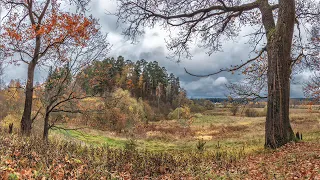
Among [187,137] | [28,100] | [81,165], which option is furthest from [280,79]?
[187,137]

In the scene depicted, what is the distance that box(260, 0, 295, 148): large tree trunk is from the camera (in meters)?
9.21

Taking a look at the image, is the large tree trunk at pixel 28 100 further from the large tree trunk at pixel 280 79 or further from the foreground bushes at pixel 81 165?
the large tree trunk at pixel 280 79

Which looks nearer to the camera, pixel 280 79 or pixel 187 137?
pixel 280 79

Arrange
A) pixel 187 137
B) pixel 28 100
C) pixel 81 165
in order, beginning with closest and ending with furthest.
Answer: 1. pixel 81 165
2. pixel 28 100
3. pixel 187 137

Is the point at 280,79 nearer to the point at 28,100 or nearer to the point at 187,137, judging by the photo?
the point at 28,100

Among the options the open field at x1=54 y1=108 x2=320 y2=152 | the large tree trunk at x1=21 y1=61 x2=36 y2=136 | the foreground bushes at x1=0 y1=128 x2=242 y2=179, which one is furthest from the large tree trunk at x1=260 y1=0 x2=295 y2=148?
the large tree trunk at x1=21 y1=61 x2=36 y2=136

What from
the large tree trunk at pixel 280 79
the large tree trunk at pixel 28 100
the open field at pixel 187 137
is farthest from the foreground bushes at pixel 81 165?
the large tree trunk at pixel 28 100

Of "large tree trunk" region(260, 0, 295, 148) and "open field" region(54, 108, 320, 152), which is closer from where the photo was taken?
"large tree trunk" region(260, 0, 295, 148)

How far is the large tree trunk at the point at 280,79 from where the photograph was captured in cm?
921

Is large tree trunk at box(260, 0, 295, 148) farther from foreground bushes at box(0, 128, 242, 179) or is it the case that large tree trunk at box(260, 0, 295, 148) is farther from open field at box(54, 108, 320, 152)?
foreground bushes at box(0, 128, 242, 179)

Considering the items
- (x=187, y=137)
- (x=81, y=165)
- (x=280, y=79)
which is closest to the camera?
(x=81, y=165)

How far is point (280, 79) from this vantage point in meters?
9.28

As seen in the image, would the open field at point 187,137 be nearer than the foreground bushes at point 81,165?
No

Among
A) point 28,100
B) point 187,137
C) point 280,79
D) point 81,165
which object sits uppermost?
point 280,79
